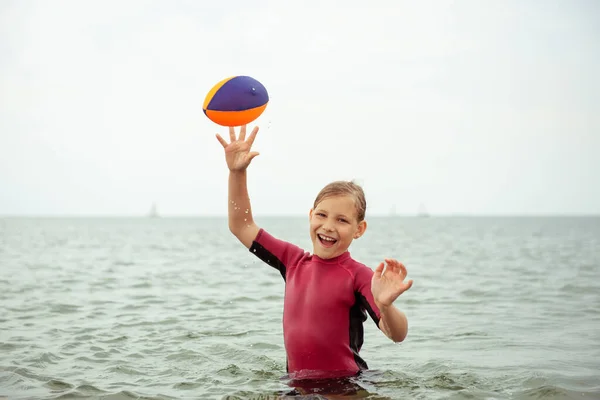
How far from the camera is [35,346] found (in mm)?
7582

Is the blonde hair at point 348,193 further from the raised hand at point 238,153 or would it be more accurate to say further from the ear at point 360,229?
the raised hand at point 238,153

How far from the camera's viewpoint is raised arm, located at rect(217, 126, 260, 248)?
5.16 meters

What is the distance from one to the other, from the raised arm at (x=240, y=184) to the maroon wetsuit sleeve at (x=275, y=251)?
59 millimetres

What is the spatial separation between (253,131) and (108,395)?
2548 mm

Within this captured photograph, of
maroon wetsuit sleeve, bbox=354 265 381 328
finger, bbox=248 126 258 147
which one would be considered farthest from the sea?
finger, bbox=248 126 258 147

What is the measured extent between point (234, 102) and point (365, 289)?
2009 millimetres

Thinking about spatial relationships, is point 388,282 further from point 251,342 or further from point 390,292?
point 251,342

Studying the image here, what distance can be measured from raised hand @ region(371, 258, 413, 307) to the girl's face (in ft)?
2.54

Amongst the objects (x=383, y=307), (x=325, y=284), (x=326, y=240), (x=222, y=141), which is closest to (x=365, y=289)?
(x=325, y=284)

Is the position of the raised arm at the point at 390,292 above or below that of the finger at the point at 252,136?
below

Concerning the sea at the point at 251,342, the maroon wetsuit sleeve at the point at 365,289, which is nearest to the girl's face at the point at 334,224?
the maroon wetsuit sleeve at the point at 365,289

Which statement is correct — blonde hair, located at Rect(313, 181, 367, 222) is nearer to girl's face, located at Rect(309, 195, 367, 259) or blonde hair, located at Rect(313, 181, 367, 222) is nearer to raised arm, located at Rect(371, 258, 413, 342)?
girl's face, located at Rect(309, 195, 367, 259)

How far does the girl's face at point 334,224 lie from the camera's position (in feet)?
16.4

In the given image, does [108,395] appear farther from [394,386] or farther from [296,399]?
[394,386]
